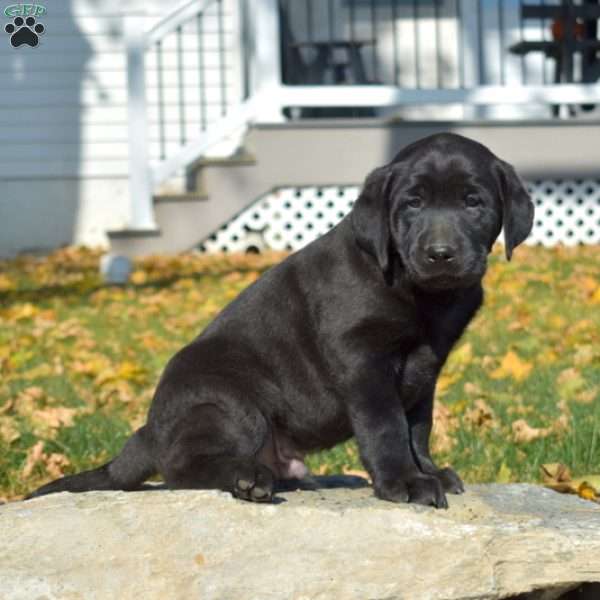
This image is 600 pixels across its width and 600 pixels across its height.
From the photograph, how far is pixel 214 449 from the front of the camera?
146 inches

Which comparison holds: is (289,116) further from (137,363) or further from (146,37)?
(137,363)

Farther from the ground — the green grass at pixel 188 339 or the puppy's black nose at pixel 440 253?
the puppy's black nose at pixel 440 253

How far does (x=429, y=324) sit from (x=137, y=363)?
13.6ft

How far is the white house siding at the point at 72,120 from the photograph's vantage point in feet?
53.8

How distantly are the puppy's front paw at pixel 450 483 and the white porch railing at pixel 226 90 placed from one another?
393 inches

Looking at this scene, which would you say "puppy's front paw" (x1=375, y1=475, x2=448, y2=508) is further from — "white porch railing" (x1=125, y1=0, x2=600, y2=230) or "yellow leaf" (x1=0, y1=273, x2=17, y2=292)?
"white porch railing" (x1=125, y1=0, x2=600, y2=230)

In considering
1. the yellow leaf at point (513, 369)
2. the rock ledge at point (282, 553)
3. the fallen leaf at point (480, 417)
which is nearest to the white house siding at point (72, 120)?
the yellow leaf at point (513, 369)

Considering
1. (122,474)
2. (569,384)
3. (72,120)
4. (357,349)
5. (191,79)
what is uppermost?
(191,79)

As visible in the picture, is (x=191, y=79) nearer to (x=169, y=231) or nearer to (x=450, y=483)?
(x=169, y=231)

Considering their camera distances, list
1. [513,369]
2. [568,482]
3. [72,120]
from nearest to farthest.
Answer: [568,482], [513,369], [72,120]

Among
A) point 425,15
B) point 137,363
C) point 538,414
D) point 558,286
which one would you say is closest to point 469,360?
point 538,414

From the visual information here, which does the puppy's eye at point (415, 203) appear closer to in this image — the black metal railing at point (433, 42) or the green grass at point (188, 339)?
the green grass at point (188, 339)

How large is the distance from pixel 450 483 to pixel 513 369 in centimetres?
324

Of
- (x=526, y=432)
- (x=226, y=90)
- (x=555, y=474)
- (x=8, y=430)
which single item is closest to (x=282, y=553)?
(x=555, y=474)
